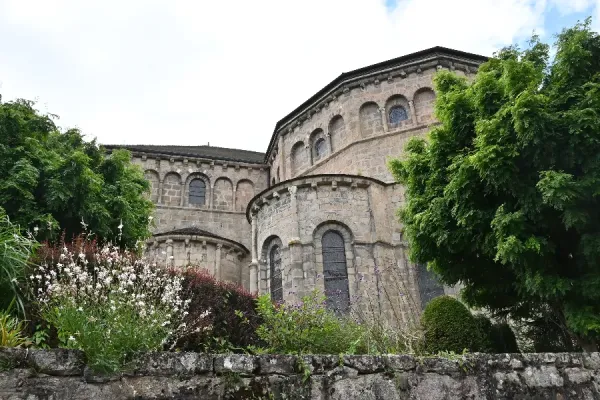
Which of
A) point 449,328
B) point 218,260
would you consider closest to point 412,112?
point 218,260

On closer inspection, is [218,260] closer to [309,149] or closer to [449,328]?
[309,149]

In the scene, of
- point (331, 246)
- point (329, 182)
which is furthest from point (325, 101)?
point (331, 246)

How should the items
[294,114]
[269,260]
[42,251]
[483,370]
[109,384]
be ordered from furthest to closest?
[294,114] → [269,260] → [42,251] → [483,370] → [109,384]

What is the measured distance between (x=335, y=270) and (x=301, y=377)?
12.3 m

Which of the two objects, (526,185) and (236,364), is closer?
(236,364)

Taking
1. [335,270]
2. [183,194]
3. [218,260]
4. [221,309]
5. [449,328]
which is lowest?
[449,328]

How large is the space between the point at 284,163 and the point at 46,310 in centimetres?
2007

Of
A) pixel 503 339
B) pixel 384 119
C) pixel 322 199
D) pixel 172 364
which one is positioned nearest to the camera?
pixel 172 364

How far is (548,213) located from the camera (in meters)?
8.53

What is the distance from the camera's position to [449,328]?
977 cm

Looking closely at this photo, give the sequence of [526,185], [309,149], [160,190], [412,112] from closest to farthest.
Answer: [526,185], [412,112], [309,149], [160,190]

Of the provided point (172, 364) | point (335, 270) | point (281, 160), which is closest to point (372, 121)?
point (281, 160)

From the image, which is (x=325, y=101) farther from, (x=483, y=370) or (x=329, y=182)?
(x=483, y=370)

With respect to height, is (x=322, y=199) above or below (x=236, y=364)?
above
